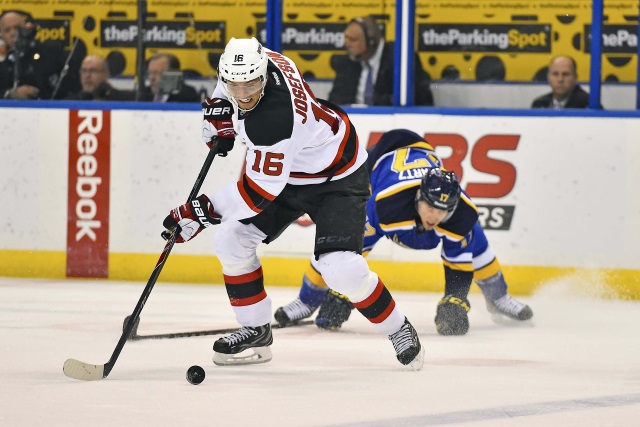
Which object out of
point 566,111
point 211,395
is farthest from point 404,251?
point 211,395

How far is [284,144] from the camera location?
3.96m

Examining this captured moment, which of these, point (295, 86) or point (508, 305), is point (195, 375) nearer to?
point (295, 86)

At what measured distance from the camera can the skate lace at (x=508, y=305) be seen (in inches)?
225

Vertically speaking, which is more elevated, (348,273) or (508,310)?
(348,273)

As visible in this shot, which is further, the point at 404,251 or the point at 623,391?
the point at 404,251

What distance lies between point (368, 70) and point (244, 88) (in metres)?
3.08

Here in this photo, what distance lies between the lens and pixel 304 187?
14.1 ft

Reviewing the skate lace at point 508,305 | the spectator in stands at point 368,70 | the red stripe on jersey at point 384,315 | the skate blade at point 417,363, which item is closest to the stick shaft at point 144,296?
the red stripe on jersey at point 384,315

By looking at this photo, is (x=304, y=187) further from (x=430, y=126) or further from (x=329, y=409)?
(x=430, y=126)

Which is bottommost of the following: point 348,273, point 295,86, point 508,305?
point 508,305

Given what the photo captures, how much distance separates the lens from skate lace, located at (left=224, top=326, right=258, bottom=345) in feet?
14.4

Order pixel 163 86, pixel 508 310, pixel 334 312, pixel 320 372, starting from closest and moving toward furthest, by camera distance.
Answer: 1. pixel 320 372
2. pixel 334 312
3. pixel 508 310
4. pixel 163 86

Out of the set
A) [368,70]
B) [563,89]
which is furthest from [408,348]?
[368,70]

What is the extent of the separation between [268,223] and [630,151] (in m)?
2.75
